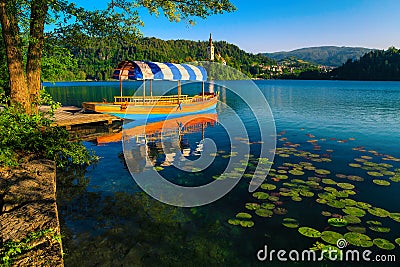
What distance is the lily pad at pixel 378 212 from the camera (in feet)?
25.3

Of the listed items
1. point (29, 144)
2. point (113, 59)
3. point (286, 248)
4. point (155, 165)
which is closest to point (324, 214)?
point (286, 248)

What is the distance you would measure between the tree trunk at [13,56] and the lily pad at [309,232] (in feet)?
30.8

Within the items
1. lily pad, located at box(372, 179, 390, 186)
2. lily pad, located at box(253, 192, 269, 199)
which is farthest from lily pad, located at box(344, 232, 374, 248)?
lily pad, located at box(372, 179, 390, 186)

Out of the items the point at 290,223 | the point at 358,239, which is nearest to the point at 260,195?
the point at 290,223

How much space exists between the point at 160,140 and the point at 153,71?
6883 mm

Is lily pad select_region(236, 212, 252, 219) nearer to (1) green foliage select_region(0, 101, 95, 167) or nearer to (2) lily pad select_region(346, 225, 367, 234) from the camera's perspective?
(2) lily pad select_region(346, 225, 367, 234)

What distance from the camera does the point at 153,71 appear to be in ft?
71.3

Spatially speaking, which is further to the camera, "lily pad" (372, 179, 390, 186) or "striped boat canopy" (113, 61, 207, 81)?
"striped boat canopy" (113, 61, 207, 81)

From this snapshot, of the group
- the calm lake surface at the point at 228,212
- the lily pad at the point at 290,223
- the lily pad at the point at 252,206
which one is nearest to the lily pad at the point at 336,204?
the calm lake surface at the point at 228,212

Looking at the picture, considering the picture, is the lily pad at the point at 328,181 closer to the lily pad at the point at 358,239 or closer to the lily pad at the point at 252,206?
the lily pad at the point at 252,206

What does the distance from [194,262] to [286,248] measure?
222 cm

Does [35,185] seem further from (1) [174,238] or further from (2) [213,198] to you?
(2) [213,198]

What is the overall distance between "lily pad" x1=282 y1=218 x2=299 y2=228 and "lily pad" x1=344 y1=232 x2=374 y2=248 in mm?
1198

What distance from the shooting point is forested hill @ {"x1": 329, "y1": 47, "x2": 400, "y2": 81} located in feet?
433
